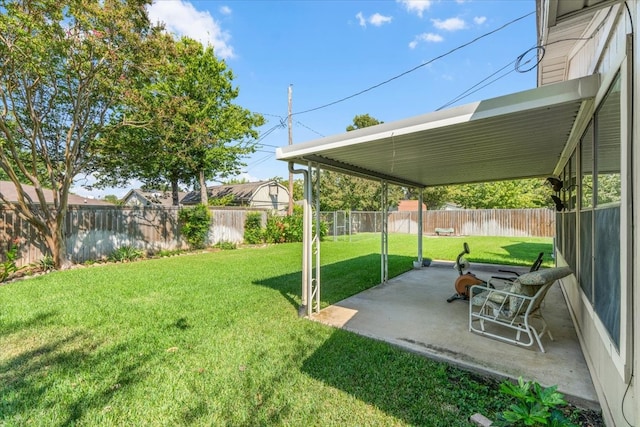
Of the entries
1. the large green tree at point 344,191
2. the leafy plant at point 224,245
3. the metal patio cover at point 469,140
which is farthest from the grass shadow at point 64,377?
the large green tree at point 344,191

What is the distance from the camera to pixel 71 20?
20.7 feet

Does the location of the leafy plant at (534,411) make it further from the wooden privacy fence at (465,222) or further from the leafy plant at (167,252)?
the wooden privacy fence at (465,222)

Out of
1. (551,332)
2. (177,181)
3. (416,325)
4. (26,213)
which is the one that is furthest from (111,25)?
(177,181)

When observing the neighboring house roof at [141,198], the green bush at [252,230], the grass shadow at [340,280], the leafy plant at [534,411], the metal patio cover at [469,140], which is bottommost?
the grass shadow at [340,280]

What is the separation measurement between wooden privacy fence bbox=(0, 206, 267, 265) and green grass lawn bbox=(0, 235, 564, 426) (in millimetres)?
3501

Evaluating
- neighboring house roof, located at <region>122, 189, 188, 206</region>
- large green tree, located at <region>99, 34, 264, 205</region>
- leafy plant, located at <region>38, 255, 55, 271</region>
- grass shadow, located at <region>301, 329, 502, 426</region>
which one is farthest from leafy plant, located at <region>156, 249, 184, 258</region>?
neighboring house roof, located at <region>122, 189, 188, 206</region>

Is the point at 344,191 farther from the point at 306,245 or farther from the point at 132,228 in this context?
the point at 306,245

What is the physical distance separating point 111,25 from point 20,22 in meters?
1.58

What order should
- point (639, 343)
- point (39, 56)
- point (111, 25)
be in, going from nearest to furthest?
point (639, 343), point (39, 56), point (111, 25)

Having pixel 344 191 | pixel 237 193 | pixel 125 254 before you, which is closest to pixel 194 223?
pixel 125 254

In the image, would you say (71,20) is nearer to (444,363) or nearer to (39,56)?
(39,56)

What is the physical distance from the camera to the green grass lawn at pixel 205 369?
2137 mm

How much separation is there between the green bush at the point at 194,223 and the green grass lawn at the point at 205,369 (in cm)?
607

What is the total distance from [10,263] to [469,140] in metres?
9.67
